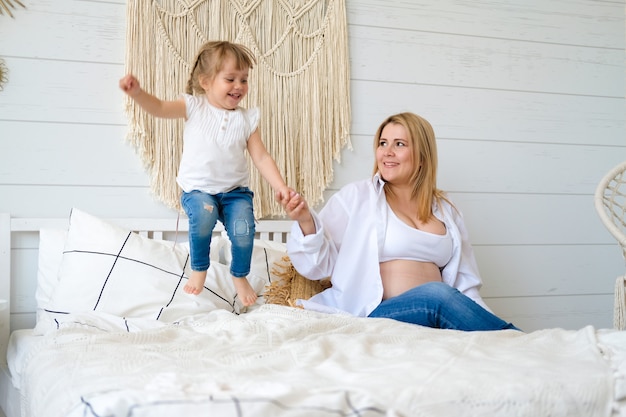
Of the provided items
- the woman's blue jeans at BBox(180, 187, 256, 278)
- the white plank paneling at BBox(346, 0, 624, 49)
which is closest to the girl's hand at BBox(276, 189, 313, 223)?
the woman's blue jeans at BBox(180, 187, 256, 278)

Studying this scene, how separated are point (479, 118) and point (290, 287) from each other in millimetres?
1144

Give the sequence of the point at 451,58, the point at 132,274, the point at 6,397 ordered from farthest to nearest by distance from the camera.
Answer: the point at 451,58 < the point at 132,274 < the point at 6,397

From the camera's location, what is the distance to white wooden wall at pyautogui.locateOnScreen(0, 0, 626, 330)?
222cm

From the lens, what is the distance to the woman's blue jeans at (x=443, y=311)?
5.74 ft

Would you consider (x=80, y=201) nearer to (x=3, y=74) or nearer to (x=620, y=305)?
(x=3, y=74)

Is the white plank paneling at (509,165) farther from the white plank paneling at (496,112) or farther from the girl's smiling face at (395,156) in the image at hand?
the girl's smiling face at (395,156)

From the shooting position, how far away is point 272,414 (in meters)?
0.83

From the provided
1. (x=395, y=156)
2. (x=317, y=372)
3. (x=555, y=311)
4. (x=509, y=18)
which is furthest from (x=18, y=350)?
(x=509, y=18)

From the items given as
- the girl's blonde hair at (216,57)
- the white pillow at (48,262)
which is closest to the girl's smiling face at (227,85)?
the girl's blonde hair at (216,57)

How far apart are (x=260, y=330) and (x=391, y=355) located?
33cm

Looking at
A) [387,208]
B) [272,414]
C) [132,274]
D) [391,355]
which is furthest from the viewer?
[387,208]

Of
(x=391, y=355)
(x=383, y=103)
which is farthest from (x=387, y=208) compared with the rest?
(x=391, y=355)

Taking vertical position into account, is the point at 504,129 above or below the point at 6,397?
above

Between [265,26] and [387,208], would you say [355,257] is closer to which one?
[387,208]
